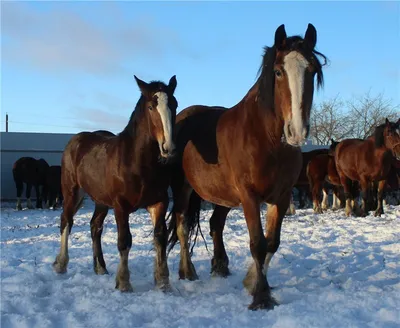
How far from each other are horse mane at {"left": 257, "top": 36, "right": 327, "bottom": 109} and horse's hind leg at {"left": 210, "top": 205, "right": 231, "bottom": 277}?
7.39ft

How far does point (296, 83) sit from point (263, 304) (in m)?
2.03

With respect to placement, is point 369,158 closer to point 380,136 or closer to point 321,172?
point 380,136

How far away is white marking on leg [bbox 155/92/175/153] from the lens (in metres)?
4.78

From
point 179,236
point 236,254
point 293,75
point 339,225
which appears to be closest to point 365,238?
point 339,225

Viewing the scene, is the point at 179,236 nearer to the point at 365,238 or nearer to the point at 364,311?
the point at 364,311

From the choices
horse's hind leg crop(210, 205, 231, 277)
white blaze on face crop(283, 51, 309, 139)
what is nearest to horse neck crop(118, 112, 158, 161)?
horse's hind leg crop(210, 205, 231, 277)

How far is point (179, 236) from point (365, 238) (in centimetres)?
420

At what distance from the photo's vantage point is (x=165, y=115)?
4.91 meters

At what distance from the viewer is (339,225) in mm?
10602

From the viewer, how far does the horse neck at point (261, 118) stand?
428 cm

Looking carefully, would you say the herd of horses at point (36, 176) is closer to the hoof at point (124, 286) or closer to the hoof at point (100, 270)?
the hoof at point (100, 270)

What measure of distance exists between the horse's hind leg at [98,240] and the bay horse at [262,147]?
115 centimetres

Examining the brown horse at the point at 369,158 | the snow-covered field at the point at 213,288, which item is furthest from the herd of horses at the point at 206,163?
the brown horse at the point at 369,158

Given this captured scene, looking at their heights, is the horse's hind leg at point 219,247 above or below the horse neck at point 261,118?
below
